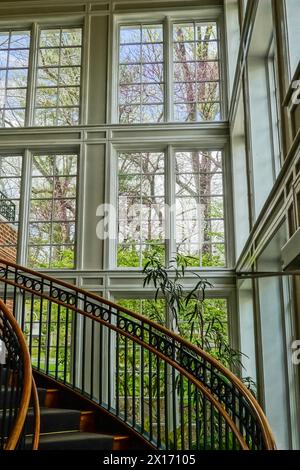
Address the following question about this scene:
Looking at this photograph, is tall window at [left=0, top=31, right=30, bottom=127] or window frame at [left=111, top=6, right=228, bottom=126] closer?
window frame at [left=111, top=6, right=228, bottom=126]

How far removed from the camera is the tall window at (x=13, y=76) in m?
7.81

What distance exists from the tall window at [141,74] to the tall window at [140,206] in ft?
2.22

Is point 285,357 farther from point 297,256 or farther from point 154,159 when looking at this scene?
point 154,159

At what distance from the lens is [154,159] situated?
743 cm

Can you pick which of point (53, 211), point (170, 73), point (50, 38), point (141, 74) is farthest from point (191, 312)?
point (50, 38)

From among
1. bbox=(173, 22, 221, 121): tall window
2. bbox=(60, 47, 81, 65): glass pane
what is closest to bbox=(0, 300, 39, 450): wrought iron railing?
bbox=(173, 22, 221, 121): tall window

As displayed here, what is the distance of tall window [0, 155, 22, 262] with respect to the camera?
7.29m

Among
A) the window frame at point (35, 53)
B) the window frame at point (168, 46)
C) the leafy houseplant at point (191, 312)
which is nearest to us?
the leafy houseplant at point (191, 312)

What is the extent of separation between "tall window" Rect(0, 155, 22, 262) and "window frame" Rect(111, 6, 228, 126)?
1.60 metres

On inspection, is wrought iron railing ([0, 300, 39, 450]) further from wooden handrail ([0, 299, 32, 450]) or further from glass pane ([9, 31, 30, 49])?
glass pane ([9, 31, 30, 49])

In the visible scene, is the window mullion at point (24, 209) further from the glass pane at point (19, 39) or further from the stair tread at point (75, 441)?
the stair tread at point (75, 441)

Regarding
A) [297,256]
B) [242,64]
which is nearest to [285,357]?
[297,256]

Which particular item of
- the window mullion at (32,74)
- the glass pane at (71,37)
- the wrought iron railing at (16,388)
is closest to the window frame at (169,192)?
the window mullion at (32,74)
